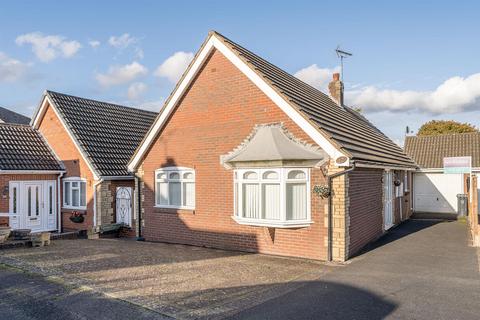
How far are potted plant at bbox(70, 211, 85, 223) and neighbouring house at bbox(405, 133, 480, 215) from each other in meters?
18.7

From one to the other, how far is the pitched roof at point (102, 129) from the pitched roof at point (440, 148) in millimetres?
17688

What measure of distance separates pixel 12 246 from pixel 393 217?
48.2 feet

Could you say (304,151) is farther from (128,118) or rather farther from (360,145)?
(128,118)

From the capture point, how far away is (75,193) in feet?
58.4

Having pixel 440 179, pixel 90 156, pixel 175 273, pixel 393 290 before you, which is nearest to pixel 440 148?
pixel 440 179

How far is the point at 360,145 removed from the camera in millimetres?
12586

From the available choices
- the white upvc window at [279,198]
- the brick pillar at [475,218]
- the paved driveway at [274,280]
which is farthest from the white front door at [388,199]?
the white upvc window at [279,198]

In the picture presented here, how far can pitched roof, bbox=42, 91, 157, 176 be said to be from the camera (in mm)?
17031

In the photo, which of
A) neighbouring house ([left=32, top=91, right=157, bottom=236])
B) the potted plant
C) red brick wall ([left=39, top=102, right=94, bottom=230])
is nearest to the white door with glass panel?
neighbouring house ([left=32, top=91, right=157, bottom=236])

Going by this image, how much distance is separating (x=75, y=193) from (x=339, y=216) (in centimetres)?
1253

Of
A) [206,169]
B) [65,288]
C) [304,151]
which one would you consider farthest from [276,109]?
[65,288]

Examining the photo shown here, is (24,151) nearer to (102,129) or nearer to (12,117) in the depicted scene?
(102,129)

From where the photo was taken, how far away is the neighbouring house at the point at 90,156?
53.9 feet

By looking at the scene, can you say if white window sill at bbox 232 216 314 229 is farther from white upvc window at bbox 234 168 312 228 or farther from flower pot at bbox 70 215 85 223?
flower pot at bbox 70 215 85 223
